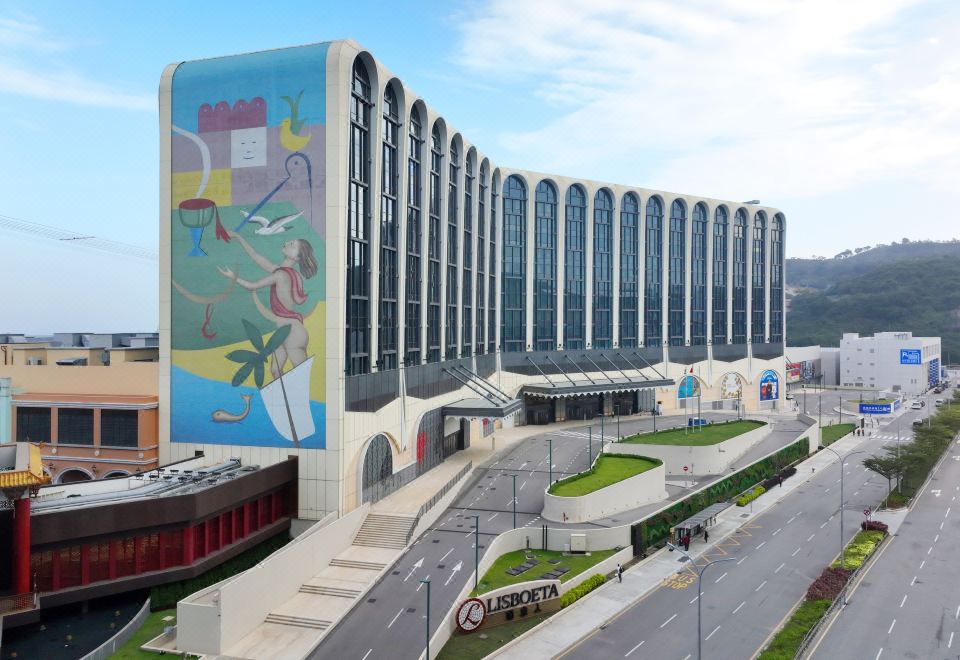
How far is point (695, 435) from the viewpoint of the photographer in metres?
95.4

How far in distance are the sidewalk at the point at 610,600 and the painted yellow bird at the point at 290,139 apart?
40.9m

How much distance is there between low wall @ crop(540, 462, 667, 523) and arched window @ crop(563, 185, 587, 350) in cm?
5073

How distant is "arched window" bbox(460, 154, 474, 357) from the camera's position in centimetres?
9662

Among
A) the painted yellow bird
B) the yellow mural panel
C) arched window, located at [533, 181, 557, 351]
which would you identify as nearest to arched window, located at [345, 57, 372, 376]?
the painted yellow bird

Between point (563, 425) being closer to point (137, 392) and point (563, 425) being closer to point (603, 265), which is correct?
point (603, 265)

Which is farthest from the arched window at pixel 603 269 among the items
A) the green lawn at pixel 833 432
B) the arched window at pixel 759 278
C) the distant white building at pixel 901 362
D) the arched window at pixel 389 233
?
the distant white building at pixel 901 362

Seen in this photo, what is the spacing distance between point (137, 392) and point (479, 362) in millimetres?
47932

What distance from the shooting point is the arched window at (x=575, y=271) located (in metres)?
125

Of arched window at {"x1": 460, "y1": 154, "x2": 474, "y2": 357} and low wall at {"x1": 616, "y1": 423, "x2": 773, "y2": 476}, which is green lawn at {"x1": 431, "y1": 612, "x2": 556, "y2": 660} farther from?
arched window at {"x1": 460, "y1": 154, "x2": 474, "y2": 357}

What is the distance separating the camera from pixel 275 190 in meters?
61.5

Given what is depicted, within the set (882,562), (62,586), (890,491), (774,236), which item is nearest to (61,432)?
(62,586)

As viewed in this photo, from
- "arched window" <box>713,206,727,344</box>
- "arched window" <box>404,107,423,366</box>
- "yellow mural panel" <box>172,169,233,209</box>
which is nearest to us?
"yellow mural panel" <box>172,169,233,209</box>

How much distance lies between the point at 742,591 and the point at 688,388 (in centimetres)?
8210

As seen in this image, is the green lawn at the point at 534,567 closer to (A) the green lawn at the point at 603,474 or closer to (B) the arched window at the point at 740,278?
(A) the green lawn at the point at 603,474
